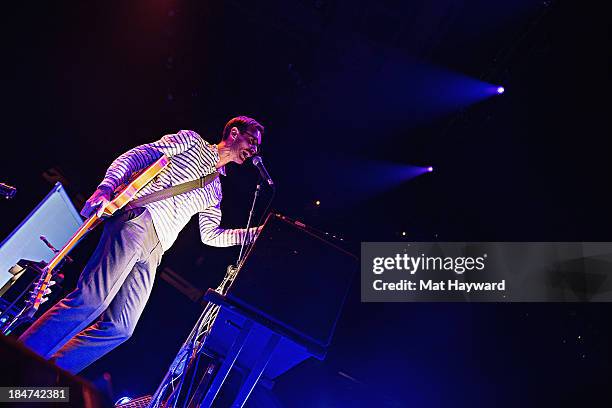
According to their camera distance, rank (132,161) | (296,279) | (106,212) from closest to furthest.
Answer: (296,279) → (106,212) → (132,161)

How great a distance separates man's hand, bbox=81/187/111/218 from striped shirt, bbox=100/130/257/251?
0.04 metres

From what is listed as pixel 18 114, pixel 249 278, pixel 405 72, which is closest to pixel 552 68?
pixel 405 72

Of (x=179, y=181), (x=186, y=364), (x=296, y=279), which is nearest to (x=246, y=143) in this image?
(x=179, y=181)

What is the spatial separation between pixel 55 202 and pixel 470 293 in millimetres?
4659

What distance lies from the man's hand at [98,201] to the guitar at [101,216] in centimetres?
2

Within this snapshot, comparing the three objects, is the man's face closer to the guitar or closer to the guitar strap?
the guitar strap

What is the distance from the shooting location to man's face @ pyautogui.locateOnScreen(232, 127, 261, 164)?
2.54 meters

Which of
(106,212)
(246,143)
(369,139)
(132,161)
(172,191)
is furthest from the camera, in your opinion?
(369,139)

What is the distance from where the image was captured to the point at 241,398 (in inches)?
67.5

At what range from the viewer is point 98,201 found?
1.83m

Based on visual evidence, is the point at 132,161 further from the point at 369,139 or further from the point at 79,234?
the point at 369,139

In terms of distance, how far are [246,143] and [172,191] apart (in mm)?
611

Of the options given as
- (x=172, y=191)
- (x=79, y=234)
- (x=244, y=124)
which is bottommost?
(x=79, y=234)

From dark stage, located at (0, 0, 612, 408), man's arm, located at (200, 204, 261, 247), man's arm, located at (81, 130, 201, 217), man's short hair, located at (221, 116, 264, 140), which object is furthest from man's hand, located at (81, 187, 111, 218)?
dark stage, located at (0, 0, 612, 408)
